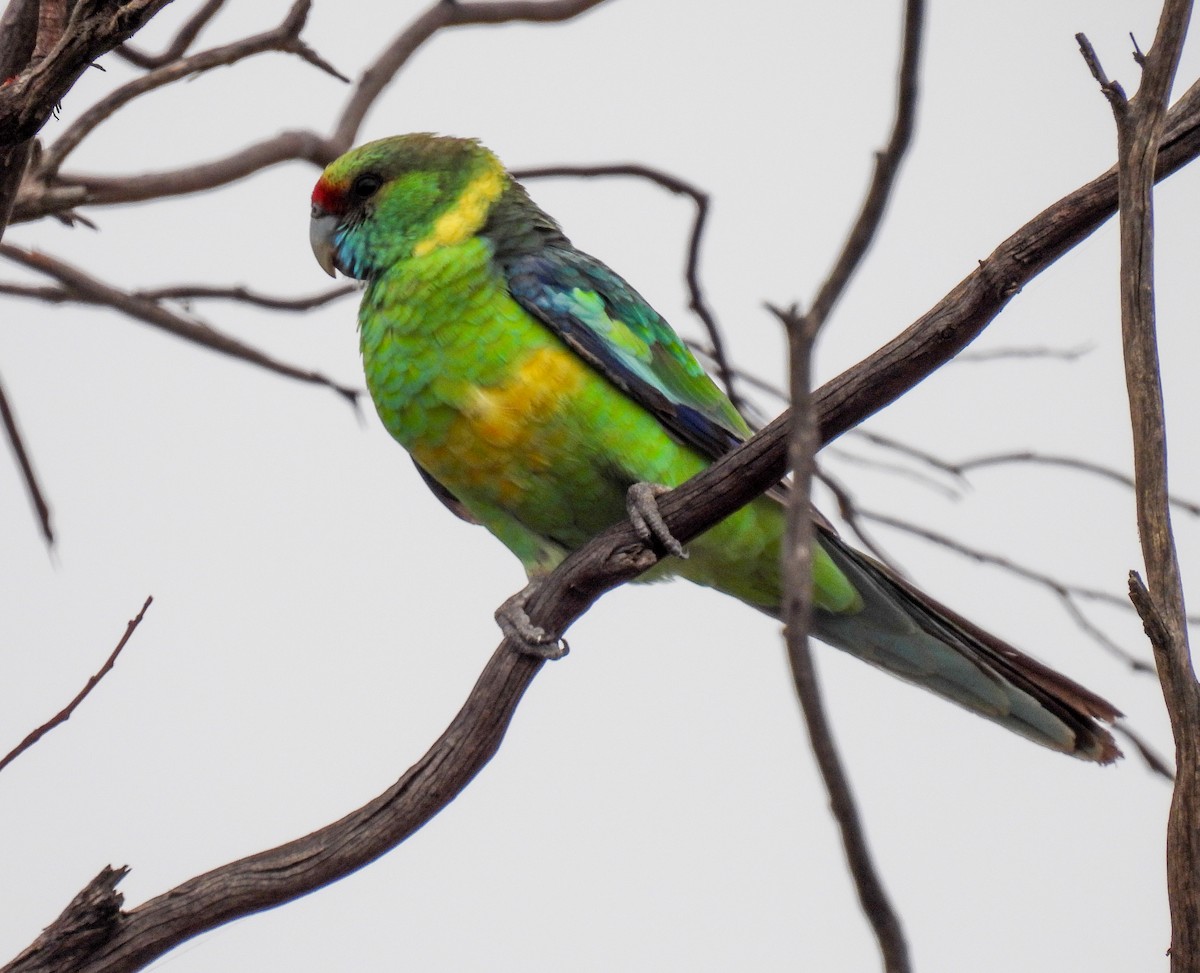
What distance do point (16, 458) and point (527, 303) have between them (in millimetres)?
1424

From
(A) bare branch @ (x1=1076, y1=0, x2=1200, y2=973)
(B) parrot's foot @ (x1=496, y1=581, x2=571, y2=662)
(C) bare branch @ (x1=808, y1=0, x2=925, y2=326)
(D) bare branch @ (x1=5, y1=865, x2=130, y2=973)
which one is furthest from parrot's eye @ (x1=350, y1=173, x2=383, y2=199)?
(A) bare branch @ (x1=1076, y1=0, x2=1200, y2=973)

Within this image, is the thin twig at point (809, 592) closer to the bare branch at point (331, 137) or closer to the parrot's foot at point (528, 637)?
the parrot's foot at point (528, 637)

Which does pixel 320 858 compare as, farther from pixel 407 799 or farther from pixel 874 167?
pixel 874 167

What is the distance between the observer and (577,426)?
3650 millimetres

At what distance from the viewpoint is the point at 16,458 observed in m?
3.56

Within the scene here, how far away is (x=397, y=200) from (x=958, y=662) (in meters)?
2.22

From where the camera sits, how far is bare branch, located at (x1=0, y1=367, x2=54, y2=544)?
350 cm

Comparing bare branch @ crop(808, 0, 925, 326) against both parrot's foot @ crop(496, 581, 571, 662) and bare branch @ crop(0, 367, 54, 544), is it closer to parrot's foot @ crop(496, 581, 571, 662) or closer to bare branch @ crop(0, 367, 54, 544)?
parrot's foot @ crop(496, 581, 571, 662)

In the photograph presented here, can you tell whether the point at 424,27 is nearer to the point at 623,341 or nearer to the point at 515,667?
the point at 623,341

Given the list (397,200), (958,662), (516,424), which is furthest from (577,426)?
(958,662)

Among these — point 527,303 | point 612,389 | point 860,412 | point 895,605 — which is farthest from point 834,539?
point 860,412

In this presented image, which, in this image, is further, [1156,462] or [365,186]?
[365,186]

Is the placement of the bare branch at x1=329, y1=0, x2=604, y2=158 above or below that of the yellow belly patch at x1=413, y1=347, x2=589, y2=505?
above

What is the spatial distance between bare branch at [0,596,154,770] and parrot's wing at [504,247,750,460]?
4.92ft
